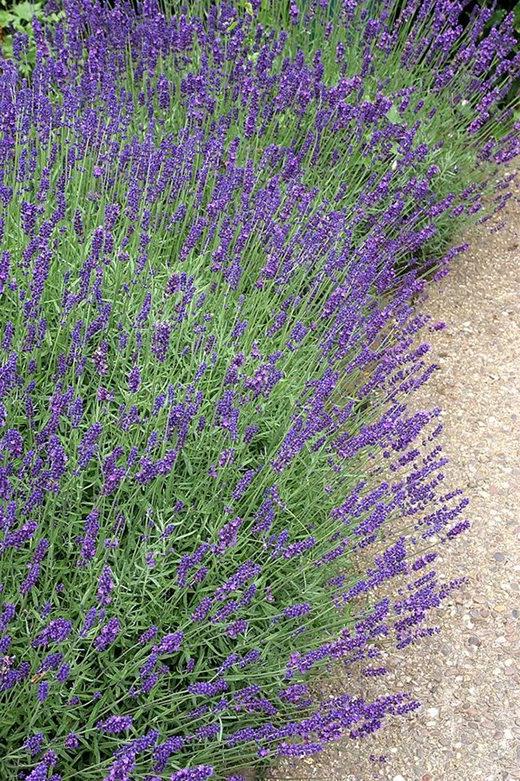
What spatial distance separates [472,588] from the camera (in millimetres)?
3469

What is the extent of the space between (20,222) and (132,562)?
1.43 metres

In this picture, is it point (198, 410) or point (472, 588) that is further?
point (472, 588)

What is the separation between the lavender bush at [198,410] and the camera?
7.45 feet

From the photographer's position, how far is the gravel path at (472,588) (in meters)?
2.87

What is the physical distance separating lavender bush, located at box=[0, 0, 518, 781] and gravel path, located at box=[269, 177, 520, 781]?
126 mm

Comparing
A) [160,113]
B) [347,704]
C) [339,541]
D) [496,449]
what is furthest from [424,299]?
[347,704]

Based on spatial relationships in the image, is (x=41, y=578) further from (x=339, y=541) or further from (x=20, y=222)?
(x=20, y=222)

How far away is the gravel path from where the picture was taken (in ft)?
9.41

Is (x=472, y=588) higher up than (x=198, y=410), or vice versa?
(x=198, y=410)

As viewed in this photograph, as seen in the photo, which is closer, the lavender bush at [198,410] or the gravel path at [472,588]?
the lavender bush at [198,410]

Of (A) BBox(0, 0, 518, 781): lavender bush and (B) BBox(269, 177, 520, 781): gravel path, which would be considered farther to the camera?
(B) BBox(269, 177, 520, 781): gravel path

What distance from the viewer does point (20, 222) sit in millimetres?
3221

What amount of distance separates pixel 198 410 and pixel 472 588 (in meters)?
1.42

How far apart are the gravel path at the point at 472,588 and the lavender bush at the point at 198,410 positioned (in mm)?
126
